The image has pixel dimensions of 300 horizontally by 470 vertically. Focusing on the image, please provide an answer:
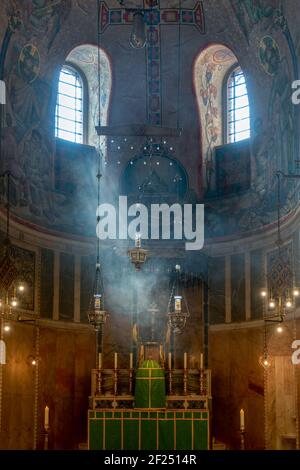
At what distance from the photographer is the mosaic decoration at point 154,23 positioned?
23.7 m

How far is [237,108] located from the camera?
82.2ft

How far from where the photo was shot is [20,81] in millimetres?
22000

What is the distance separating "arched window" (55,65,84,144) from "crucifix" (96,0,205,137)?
1.39 metres

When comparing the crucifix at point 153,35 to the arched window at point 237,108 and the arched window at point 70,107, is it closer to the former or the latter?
the arched window at point 70,107

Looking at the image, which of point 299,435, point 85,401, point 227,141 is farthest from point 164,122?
point 299,435

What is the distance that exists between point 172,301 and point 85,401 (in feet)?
11.7

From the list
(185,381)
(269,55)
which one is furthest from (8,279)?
(269,55)

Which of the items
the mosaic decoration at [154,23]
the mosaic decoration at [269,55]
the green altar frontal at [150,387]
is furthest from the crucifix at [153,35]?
the green altar frontal at [150,387]

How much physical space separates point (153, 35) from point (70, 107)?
3.17 m

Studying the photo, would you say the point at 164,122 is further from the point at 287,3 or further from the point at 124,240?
the point at 287,3

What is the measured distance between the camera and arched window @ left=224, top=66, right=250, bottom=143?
978 inches

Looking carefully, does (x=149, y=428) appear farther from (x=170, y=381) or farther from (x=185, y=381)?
(x=185, y=381)

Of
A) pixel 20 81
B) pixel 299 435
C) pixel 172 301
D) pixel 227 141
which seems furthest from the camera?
pixel 227 141

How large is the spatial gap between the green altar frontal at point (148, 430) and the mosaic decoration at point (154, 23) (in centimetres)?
855
